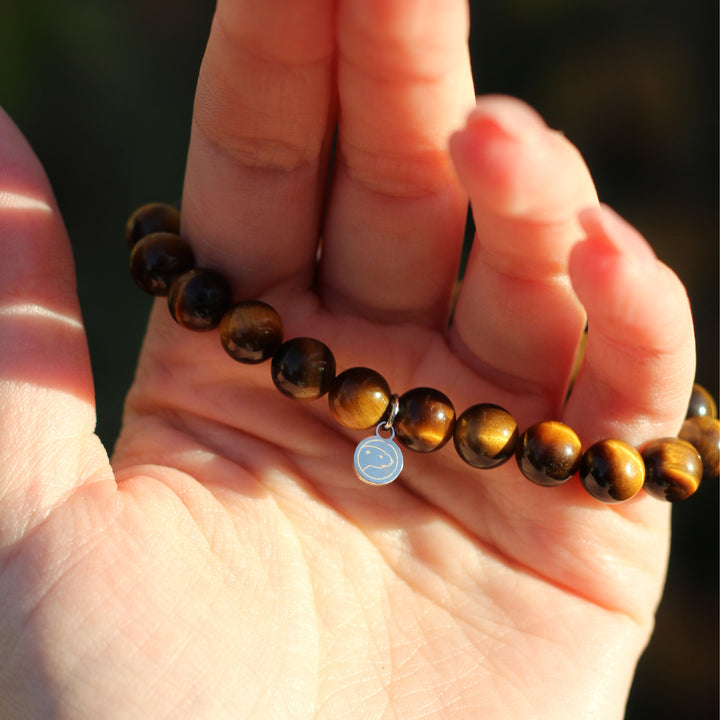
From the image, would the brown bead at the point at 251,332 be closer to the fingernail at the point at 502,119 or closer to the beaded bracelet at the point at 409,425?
the beaded bracelet at the point at 409,425

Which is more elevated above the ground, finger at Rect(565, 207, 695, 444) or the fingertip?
the fingertip

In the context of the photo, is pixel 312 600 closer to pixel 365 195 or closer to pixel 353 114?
pixel 365 195

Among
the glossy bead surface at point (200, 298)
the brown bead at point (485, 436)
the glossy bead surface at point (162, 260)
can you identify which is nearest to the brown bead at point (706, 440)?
the brown bead at point (485, 436)

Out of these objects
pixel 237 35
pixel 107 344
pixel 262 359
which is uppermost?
pixel 237 35

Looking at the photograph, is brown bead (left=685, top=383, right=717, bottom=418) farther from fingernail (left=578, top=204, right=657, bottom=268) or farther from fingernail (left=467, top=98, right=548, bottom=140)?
fingernail (left=467, top=98, right=548, bottom=140)

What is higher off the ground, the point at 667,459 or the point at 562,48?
the point at 562,48

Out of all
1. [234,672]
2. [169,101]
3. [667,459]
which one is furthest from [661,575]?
[169,101]

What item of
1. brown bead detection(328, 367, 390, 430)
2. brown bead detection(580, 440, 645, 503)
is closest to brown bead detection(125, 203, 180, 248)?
brown bead detection(328, 367, 390, 430)
